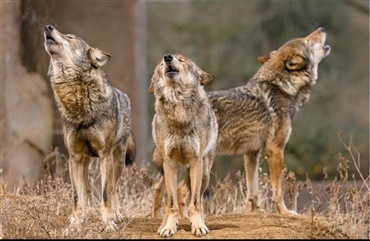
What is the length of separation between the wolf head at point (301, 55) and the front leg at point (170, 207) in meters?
2.67

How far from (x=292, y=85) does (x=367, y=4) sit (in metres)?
8.48

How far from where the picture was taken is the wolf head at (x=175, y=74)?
7.12 m

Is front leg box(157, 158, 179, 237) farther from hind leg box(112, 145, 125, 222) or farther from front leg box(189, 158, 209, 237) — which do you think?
hind leg box(112, 145, 125, 222)

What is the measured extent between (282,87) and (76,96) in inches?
106

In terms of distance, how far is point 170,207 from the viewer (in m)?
7.04

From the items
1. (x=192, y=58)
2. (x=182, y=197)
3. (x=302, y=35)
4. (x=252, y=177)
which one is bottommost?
(x=182, y=197)

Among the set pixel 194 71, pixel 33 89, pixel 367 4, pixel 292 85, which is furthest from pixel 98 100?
→ pixel 367 4

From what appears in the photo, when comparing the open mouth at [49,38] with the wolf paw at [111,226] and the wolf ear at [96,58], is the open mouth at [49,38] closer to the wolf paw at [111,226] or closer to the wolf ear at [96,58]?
the wolf ear at [96,58]

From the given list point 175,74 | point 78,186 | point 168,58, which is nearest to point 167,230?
point 78,186

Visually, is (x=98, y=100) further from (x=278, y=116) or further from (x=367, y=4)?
(x=367, y=4)

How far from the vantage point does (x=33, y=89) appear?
11.8 m

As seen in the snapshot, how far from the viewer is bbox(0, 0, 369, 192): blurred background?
37.6 ft

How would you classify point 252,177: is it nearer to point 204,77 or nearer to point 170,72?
point 204,77

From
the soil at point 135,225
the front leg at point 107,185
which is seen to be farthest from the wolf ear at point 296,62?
the front leg at point 107,185
